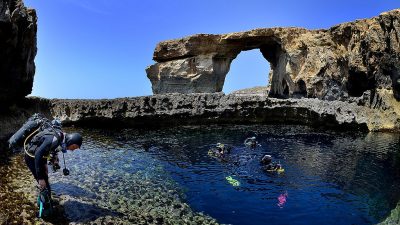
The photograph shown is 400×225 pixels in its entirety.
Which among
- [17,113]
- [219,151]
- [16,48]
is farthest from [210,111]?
[16,48]

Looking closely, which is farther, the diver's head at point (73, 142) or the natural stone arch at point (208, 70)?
→ the natural stone arch at point (208, 70)

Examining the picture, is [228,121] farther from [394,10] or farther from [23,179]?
[23,179]

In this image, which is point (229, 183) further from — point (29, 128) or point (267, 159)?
point (29, 128)

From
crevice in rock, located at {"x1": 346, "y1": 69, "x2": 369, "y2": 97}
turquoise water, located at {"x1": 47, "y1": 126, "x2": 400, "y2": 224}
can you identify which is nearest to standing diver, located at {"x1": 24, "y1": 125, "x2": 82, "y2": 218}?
turquoise water, located at {"x1": 47, "y1": 126, "x2": 400, "y2": 224}

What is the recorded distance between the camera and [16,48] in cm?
2894

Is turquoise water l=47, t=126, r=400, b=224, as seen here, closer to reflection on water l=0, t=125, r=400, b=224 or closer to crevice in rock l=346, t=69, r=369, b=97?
reflection on water l=0, t=125, r=400, b=224

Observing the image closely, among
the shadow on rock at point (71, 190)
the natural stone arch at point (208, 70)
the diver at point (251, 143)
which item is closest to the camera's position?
the shadow on rock at point (71, 190)

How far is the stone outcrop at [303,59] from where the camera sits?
43.6 metres

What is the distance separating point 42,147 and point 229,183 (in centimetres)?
1035

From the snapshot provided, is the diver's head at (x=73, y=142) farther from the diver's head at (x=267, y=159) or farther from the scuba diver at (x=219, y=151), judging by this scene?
→ the scuba diver at (x=219, y=151)

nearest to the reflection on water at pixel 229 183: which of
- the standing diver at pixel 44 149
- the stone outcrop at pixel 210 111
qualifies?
the standing diver at pixel 44 149

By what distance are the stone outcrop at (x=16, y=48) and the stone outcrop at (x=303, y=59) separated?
35573 mm

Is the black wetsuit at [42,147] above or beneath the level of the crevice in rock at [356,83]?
beneath

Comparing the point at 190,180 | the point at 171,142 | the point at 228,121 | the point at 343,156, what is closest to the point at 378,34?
the point at 228,121
